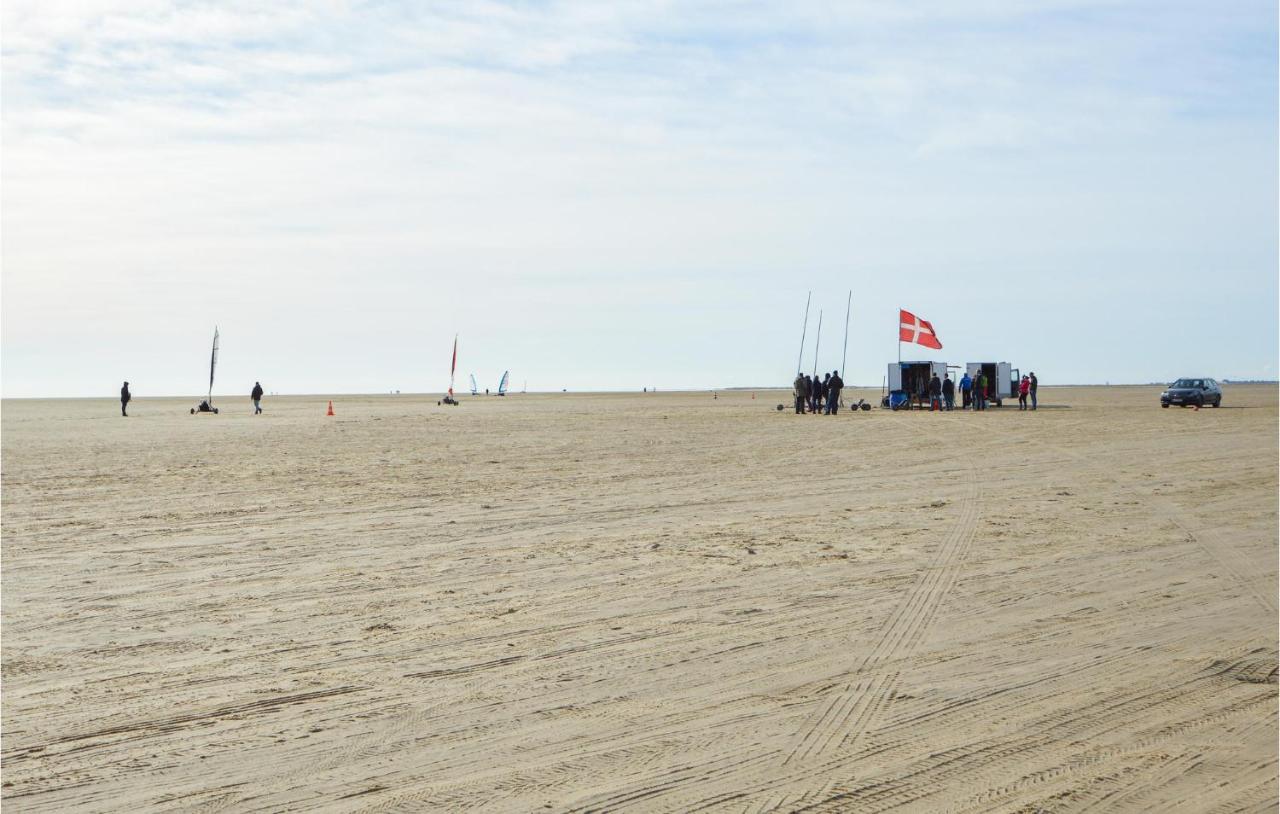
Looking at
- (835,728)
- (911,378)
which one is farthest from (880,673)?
(911,378)

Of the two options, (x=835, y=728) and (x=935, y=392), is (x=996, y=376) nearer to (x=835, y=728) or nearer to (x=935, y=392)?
(x=935, y=392)

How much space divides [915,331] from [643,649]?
154 ft

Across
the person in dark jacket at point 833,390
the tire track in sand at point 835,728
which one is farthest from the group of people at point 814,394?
the tire track in sand at point 835,728

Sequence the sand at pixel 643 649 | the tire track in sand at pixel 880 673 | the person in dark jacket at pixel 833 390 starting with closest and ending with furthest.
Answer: the sand at pixel 643 649
the tire track in sand at pixel 880 673
the person in dark jacket at pixel 833 390

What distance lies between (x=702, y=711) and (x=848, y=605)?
9.68 feet

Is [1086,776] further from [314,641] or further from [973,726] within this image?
[314,641]

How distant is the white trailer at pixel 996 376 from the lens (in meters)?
52.2

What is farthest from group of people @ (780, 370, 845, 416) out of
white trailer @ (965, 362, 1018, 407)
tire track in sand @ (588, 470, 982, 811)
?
tire track in sand @ (588, 470, 982, 811)

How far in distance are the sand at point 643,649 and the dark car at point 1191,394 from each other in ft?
117

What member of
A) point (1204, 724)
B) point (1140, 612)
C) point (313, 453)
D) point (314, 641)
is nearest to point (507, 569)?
→ point (314, 641)

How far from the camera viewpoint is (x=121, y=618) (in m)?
8.67

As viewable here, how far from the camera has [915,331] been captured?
52.7 m

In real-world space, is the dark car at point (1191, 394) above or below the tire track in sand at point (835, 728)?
above

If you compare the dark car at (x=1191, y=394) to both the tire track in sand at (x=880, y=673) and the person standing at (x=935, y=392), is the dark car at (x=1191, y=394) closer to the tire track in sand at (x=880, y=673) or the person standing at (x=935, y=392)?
the person standing at (x=935, y=392)
